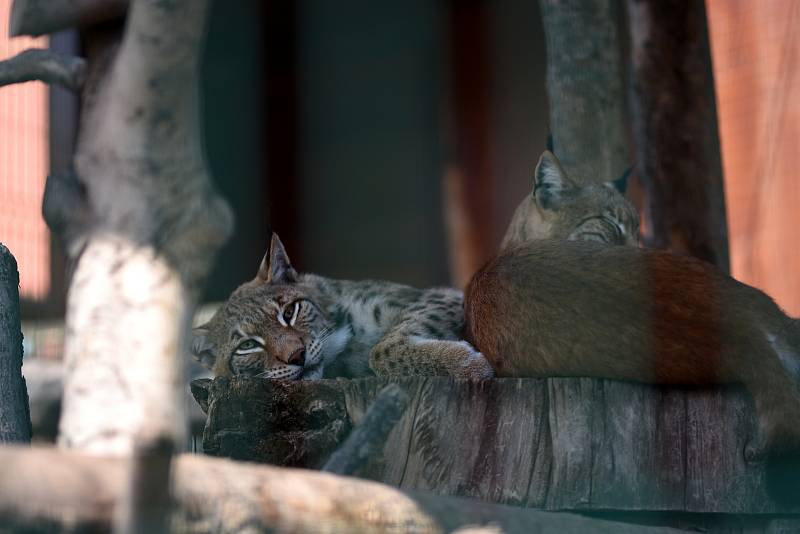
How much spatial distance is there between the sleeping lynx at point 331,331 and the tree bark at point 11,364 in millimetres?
748

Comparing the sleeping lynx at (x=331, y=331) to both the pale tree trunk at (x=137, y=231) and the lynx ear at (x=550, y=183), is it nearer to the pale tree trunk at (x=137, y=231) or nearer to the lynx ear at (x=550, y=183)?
the lynx ear at (x=550, y=183)

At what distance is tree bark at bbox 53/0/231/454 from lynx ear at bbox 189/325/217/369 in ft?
1.47

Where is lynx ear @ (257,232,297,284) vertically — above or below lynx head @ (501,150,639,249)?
below

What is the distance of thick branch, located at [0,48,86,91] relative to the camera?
3.36 metres

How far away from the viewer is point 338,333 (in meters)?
3.35

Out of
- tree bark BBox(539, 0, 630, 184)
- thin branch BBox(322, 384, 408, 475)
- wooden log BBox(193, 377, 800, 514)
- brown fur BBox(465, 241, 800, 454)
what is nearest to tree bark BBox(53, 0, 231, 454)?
wooden log BBox(193, 377, 800, 514)

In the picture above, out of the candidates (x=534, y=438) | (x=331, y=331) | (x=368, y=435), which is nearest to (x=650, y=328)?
(x=534, y=438)

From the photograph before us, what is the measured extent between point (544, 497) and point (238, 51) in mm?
7442

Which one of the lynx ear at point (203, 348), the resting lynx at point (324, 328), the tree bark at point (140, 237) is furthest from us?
the lynx ear at point (203, 348)

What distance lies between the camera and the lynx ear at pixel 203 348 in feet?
11.6

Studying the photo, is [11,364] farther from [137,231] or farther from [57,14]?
[57,14]

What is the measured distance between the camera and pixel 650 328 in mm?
2295

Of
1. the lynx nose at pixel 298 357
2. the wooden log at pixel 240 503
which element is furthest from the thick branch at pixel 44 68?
the wooden log at pixel 240 503

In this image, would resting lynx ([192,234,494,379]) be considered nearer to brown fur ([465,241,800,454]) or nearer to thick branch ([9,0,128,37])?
brown fur ([465,241,800,454])
